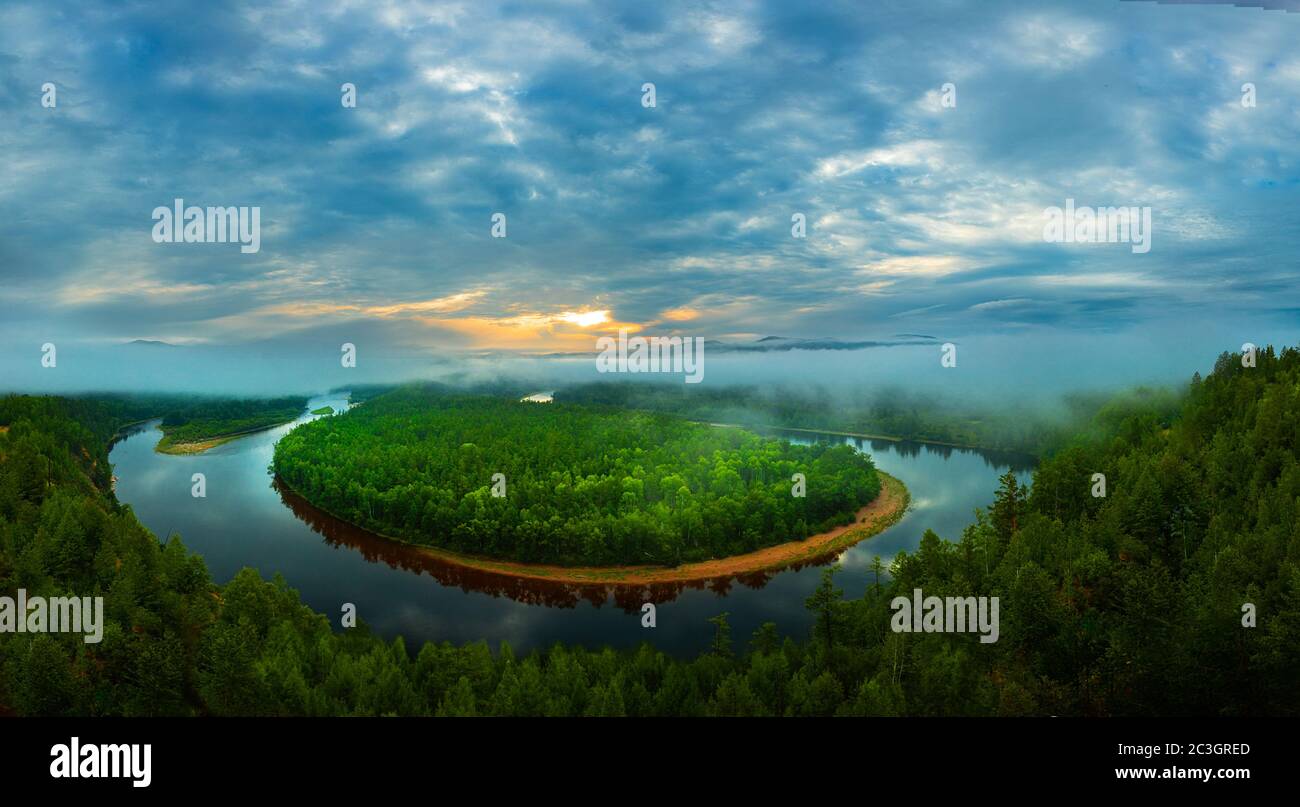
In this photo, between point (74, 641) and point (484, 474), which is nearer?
point (74, 641)

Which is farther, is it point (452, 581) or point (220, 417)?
point (220, 417)

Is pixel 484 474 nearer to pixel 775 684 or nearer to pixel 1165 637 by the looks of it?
pixel 775 684

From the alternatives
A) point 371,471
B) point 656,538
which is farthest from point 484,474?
point 656,538

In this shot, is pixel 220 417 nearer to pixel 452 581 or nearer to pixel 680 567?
pixel 452 581

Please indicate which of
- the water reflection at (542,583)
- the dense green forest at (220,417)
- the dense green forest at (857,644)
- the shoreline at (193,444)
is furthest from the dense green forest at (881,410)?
the shoreline at (193,444)

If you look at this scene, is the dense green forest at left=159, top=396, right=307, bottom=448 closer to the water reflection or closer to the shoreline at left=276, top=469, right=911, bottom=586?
the shoreline at left=276, top=469, right=911, bottom=586

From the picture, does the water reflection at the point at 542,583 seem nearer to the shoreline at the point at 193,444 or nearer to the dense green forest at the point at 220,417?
the shoreline at the point at 193,444

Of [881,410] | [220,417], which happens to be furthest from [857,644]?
[220,417]
